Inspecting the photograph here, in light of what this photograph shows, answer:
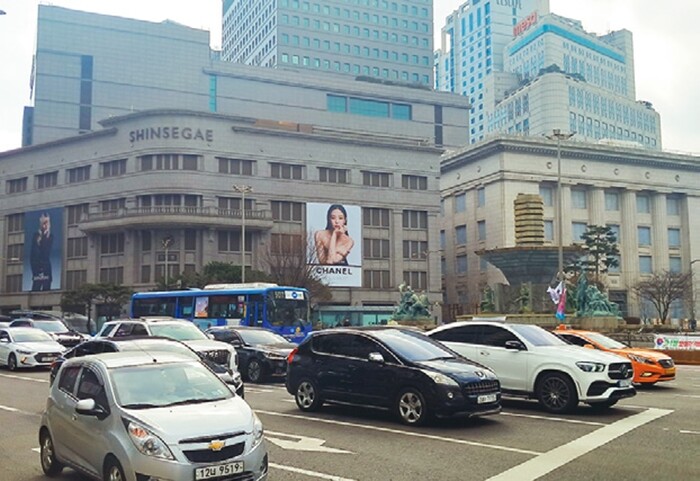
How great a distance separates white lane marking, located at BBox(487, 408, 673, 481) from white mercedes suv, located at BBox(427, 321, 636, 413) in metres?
Answer: 0.70

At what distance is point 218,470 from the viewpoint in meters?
6.88

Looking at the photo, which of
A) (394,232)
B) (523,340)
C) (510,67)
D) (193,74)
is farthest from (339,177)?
(510,67)

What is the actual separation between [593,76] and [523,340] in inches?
5881

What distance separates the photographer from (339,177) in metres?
75.1

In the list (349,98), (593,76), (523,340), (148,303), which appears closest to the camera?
(523,340)

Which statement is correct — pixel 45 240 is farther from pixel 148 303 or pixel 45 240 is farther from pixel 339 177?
pixel 148 303

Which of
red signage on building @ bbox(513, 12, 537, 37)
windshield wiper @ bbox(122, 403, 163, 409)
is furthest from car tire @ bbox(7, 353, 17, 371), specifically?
red signage on building @ bbox(513, 12, 537, 37)

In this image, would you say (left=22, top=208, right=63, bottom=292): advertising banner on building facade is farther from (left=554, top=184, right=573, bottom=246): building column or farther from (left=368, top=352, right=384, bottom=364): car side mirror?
(left=368, top=352, right=384, bottom=364): car side mirror

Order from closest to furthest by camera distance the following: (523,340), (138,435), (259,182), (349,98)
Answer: (138,435)
(523,340)
(259,182)
(349,98)

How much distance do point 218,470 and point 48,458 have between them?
297cm

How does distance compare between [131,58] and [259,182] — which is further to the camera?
[131,58]

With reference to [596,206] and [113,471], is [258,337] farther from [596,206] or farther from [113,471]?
[596,206]

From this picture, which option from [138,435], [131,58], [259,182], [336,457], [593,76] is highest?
[593,76]

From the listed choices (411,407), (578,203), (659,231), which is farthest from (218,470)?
(659,231)
